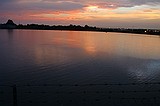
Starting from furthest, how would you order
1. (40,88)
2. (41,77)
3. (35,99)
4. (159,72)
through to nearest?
1. (159,72)
2. (41,77)
3. (40,88)
4. (35,99)

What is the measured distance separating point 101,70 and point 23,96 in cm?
1250

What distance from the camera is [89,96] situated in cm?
1708

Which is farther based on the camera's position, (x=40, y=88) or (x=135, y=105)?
(x=40, y=88)

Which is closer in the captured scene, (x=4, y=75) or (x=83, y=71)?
(x=4, y=75)

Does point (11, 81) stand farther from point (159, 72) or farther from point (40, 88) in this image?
→ point (159, 72)

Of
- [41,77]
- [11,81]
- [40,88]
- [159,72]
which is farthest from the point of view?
[159,72]

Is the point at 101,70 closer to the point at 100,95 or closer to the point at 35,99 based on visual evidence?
the point at 100,95

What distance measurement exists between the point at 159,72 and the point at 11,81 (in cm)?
1517

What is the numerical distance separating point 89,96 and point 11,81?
26.6 ft

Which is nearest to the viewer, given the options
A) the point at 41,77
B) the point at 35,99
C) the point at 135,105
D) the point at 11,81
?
the point at 135,105

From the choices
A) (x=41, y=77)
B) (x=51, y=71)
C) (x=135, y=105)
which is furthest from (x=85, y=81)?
(x=135, y=105)

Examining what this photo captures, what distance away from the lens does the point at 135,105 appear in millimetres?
15070

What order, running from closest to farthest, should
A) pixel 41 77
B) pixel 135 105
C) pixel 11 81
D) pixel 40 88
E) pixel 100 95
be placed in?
pixel 135 105, pixel 100 95, pixel 40 88, pixel 11 81, pixel 41 77

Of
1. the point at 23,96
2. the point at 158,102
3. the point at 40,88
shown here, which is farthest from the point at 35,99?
the point at 158,102
